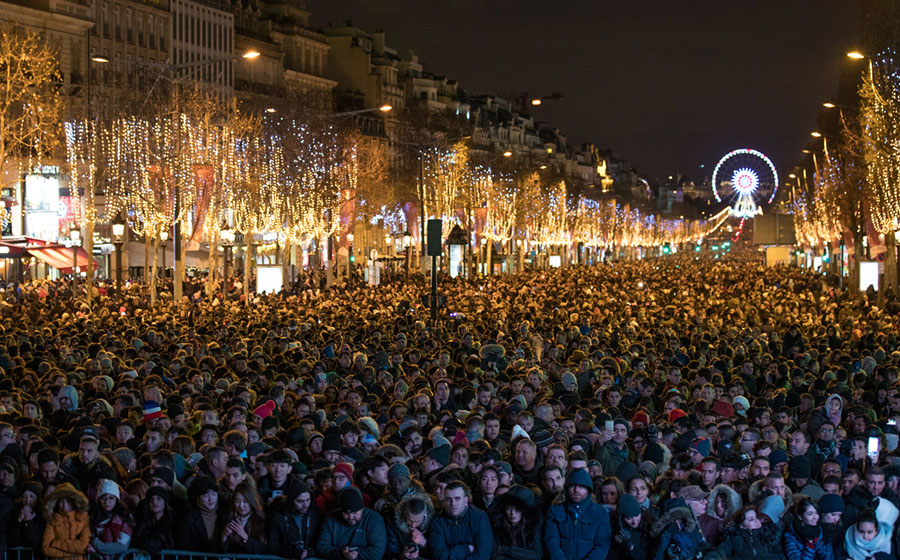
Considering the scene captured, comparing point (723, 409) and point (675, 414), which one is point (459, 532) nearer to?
point (675, 414)

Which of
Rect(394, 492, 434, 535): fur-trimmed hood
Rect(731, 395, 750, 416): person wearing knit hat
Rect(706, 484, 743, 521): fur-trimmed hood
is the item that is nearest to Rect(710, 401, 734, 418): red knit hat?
Rect(731, 395, 750, 416): person wearing knit hat

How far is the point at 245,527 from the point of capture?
9094mm

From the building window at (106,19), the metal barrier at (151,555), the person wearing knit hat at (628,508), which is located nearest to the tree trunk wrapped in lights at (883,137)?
the person wearing knit hat at (628,508)

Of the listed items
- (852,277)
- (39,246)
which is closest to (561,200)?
(852,277)

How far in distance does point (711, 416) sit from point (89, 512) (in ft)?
21.0

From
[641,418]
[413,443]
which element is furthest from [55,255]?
[413,443]

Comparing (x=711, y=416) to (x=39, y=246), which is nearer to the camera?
(x=711, y=416)

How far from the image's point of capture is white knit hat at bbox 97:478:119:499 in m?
9.30

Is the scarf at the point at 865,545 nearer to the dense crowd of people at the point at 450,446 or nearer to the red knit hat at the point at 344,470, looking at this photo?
the dense crowd of people at the point at 450,446

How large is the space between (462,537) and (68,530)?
2.40 meters

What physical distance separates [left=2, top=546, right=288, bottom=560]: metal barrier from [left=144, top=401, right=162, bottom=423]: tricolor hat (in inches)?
181

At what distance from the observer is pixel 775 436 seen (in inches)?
495

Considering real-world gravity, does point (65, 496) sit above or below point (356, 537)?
above

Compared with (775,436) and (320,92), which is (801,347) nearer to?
(775,436)
